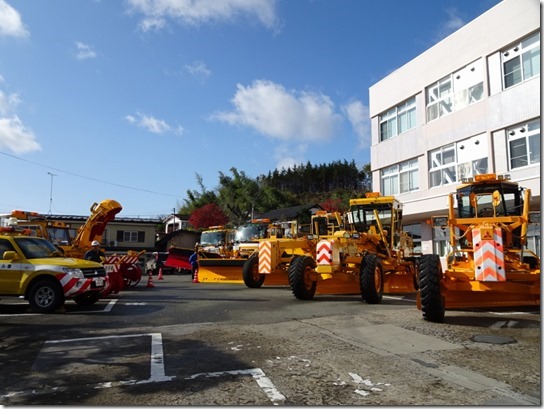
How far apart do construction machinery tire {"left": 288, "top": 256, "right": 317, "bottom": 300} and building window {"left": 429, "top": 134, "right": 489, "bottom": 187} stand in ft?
30.6

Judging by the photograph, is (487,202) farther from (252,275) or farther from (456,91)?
(456,91)

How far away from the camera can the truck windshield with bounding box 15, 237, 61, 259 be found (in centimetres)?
1059

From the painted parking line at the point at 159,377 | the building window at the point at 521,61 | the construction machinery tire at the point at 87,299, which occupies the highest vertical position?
the building window at the point at 521,61

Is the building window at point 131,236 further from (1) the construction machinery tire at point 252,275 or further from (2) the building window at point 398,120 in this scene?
(1) the construction machinery tire at point 252,275

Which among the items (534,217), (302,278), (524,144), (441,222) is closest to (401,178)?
(524,144)

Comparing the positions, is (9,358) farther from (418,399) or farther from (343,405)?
(418,399)

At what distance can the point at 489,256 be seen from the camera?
323 inches

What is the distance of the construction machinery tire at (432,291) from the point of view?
8.21 m

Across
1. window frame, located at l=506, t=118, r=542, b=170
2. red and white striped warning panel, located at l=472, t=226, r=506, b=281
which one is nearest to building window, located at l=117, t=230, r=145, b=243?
window frame, located at l=506, t=118, r=542, b=170

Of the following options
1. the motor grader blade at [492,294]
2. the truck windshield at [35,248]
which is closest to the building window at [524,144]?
the motor grader blade at [492,294]

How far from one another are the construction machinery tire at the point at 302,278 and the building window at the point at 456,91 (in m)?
11.6

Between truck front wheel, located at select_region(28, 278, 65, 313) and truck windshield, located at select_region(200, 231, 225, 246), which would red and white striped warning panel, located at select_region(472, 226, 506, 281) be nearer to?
truck front wheel, located at select_region(28, 278, 65, 313)

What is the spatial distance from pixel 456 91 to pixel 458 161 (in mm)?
3152

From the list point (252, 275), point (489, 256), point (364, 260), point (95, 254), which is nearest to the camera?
point (489, 256)
